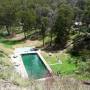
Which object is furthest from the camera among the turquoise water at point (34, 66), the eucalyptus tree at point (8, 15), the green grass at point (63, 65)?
the eucalyptus tree at point (8, 15)

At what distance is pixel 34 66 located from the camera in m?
26.8

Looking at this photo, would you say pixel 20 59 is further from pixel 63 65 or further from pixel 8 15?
pixel 8 15

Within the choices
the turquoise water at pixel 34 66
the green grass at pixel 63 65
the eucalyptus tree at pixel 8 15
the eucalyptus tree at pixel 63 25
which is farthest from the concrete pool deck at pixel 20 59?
the eucalyptus tree at pixel 8 15

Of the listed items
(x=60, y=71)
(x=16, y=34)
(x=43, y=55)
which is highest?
(x=60, y=71)

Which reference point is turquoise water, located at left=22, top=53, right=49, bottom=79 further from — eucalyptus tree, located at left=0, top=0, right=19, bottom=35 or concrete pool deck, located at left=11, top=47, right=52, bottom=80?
eucalyptus tree, located at left=0, top=0, right=19, bottom=35

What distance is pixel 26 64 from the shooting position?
27.6 m

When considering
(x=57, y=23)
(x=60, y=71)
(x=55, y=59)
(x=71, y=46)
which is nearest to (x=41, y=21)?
(x=57, y=23)

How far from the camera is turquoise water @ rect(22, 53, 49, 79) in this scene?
23.4m

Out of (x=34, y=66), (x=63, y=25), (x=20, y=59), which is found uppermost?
(x=63, y=25)

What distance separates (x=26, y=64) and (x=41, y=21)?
10203mm

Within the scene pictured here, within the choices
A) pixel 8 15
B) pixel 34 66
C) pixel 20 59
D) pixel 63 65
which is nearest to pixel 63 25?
pixel 20 59

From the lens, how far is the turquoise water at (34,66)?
76.6 feet

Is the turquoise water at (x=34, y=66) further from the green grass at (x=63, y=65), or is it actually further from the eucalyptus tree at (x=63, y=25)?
the eucalyptus tree at (x=63, y=25)

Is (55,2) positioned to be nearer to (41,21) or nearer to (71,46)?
(41,21)
